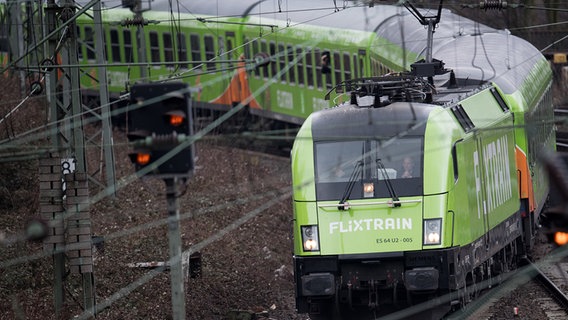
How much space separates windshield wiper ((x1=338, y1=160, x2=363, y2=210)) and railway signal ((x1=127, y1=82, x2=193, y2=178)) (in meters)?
4.83

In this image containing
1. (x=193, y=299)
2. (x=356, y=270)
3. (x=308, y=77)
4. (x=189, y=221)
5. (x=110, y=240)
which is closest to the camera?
(x=356, y=270)

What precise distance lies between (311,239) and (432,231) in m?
1.41

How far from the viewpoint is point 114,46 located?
37156 mm

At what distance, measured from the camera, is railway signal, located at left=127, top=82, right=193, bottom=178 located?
32.6 ft

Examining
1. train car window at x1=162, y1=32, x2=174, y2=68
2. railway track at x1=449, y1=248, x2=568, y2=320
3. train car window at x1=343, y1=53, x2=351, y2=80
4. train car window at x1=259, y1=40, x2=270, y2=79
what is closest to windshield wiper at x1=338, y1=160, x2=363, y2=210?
railway track at x1=449, y1=248, x2=568, y2=320

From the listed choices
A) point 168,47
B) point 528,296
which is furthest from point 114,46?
point 528,296

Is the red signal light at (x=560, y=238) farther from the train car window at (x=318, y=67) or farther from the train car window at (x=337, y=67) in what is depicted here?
the train car window at (x=318, y=67)

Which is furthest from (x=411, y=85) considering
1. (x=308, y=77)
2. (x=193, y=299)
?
(x=308, y=77)

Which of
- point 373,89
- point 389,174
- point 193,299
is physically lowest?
point 193,299

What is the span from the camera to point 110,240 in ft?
70.8

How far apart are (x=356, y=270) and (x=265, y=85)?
17601 millimetres

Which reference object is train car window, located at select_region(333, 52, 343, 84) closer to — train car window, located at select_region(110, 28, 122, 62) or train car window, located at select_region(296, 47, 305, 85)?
train car window, located at select_region(296, 47, 305, 85)

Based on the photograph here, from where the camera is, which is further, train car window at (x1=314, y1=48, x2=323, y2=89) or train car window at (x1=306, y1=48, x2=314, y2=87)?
train car window at (x1=306, y1=48, x2=314, y2=87)

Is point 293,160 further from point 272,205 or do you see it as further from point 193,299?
point 272,205
